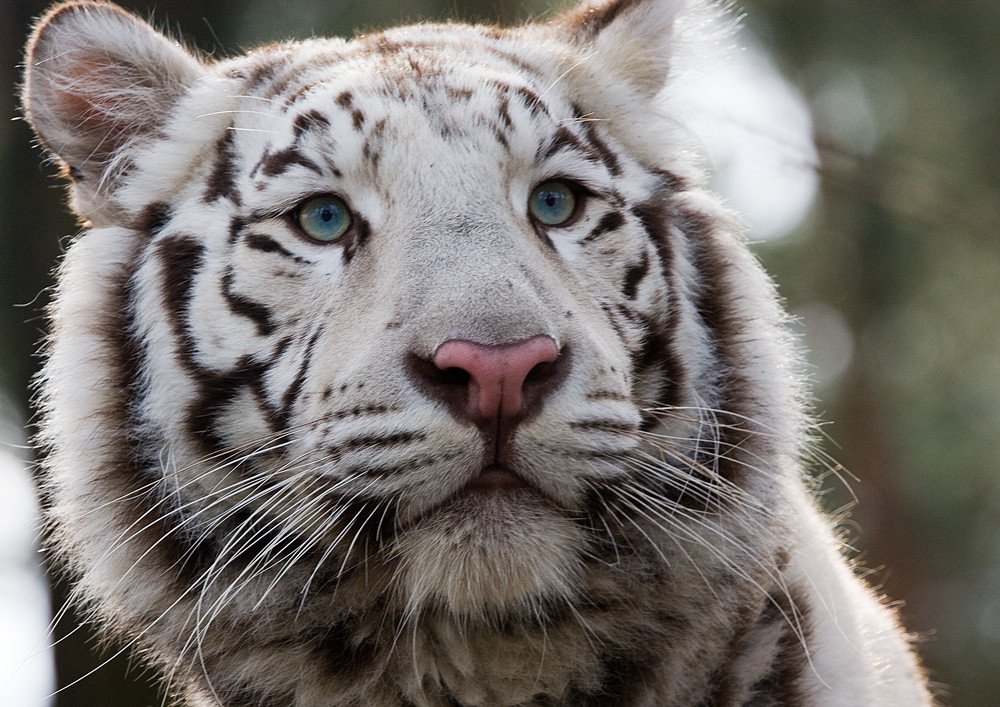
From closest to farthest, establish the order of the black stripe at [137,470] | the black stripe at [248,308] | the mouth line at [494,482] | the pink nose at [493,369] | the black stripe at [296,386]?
the pink nose at [493,369], the mouth line at [494,482], the black stripe at [296,386], the black stripe at [248,308], the black stripe at [137,470]

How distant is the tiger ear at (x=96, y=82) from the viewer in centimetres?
321

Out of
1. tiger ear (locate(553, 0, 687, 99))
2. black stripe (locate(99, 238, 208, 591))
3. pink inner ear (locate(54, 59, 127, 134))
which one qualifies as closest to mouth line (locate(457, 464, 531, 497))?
black stripe (locate(99, 238, 208, 591))

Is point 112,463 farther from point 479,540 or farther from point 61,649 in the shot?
point 61,649

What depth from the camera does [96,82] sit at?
3256 millimetres

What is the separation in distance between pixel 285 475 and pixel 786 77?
342 inches

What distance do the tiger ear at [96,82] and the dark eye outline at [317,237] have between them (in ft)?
2.42

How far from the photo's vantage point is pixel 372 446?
93.7 inches

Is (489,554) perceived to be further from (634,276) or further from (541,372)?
(634,276)

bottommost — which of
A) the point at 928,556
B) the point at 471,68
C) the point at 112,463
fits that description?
the point at 928,556

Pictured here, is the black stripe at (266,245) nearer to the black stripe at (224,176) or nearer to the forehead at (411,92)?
the black stripe at (224,176)

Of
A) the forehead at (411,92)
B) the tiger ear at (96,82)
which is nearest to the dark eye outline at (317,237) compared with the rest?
the forehead at (411,92)

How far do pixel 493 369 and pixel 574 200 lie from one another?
0.93 m

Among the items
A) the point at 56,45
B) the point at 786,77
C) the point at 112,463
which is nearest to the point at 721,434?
the point at 112,463

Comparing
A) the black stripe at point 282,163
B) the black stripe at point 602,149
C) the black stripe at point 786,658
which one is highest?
the black stripe at point 602,149
